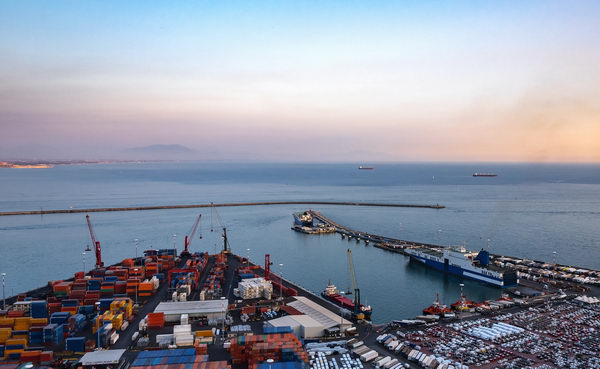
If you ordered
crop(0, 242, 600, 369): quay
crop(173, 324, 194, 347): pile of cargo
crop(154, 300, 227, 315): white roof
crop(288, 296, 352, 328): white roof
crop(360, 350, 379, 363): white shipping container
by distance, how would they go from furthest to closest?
crop(154, 300, 227, 315): white roof
crop(288, 296, 352, 328): white roof
crop(173, 324, 194, 347): pile of cargo
crop(360, 350, 379, 363): white shipping container
crop(0, 242, 600, 369): quay


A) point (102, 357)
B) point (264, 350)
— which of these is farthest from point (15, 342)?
point (264, 350)

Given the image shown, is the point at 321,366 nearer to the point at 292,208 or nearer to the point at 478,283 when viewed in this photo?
the point at 478,283

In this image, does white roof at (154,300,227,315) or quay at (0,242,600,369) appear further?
white roof at (154,300,227,315)

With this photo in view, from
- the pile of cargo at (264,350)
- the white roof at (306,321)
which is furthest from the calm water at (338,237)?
the pile of cargo at (264,350)

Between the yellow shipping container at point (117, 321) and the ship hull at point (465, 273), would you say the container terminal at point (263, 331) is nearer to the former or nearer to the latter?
the yellow shipping container at point (117, 321)

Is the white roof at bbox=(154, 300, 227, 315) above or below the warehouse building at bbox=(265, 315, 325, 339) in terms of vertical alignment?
above

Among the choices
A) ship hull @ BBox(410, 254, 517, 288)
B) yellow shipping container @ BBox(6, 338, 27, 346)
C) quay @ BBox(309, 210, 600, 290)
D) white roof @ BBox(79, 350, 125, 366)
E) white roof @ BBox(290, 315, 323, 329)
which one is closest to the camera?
white roof @ BBox(79, 350, 125, 366)

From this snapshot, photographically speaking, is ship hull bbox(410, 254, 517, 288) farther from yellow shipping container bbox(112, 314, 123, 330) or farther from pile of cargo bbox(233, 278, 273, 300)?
yellow shipping container bbox(112, 314, 123, 330)

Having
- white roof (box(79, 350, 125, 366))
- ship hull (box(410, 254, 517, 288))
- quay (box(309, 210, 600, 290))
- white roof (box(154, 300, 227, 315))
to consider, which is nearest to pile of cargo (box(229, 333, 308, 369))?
white roof (box(79, 350, 125, 366))
